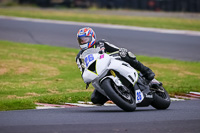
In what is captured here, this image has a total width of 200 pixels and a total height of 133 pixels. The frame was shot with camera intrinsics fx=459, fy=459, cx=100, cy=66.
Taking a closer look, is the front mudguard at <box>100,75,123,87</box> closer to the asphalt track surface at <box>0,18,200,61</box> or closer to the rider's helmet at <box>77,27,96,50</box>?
the rider's helmet at <box>77,27,96,50</box>

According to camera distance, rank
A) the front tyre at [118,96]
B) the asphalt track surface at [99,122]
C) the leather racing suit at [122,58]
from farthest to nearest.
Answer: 1. the leather racing suit at [122,58]
2. the front tyre at [118,96]
3. the asphalt track surface at [99,122]

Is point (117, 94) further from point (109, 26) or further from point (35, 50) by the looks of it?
point (109, 26)

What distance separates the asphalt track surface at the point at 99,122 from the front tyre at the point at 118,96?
15 centimetres

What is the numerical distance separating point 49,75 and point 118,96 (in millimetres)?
6160

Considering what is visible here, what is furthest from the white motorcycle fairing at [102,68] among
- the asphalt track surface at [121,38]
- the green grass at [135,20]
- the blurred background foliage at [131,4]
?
the blurred background foliage at [131,4]

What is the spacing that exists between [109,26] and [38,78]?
13143 millimetres

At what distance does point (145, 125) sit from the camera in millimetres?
5984

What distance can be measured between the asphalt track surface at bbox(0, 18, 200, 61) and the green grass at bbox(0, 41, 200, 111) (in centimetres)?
142

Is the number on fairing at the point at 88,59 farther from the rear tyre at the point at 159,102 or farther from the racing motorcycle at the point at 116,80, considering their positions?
the rear tyre at the point at 159,102

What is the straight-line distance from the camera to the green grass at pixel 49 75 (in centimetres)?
969

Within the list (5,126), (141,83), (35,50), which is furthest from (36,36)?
(5,126)

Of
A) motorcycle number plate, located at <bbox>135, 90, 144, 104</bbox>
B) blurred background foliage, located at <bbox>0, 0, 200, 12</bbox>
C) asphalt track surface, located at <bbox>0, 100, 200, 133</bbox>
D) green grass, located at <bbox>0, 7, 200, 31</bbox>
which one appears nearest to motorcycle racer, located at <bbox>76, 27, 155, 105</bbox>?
motorcycle number plate, located at <bbox>135, 90, 144, 104</bbox>

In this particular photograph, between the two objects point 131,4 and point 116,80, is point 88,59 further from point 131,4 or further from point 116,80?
point 131,4

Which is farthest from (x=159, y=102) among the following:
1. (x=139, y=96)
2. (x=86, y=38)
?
(x=86, y=38)
